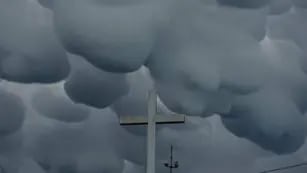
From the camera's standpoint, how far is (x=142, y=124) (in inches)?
1423

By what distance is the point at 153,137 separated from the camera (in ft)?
117

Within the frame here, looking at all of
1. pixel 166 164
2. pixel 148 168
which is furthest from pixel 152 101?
pixel 166 164

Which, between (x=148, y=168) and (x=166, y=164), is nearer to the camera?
(x=148, y=168)

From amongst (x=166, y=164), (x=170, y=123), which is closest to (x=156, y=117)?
(x=170, y=123)

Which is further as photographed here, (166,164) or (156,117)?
(166,164)

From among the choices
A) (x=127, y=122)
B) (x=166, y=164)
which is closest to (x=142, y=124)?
(x=127, y=122)

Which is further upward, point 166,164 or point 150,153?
point 150,153

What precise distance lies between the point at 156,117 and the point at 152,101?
0.68 m

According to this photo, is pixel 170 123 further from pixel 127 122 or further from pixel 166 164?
pixel 166 164

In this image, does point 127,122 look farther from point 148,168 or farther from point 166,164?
point 166,164

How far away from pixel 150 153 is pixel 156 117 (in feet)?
6.32

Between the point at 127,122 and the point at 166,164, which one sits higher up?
the point at 127,122

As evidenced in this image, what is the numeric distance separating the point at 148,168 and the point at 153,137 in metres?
1.54

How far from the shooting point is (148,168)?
1359 inches
